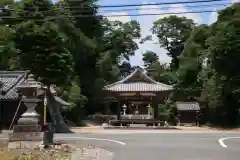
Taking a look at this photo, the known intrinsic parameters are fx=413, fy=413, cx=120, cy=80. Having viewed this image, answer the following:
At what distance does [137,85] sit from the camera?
5478 cm

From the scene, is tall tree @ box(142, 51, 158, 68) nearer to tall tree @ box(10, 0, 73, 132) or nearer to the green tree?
the green tree

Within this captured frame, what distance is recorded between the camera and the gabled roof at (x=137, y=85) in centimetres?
5334

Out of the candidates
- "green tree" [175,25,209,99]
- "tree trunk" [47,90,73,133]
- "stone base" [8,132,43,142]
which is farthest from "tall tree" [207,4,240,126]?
"stone base" [8,132,43,142]

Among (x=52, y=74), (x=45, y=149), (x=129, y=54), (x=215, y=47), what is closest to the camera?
(x=45, y=149)

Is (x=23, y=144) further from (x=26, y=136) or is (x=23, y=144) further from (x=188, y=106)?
(x=188, y=106)

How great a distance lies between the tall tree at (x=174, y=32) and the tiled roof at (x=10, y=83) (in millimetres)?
42747

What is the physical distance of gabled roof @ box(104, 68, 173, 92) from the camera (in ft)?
175

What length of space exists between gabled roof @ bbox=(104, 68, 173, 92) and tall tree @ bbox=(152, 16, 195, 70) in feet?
88.0

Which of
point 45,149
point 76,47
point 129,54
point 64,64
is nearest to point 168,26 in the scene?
point 129,54

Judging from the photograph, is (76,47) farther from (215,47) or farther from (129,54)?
(129,54)

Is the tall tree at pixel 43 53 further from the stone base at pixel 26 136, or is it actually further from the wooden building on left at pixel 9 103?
the stone base at pixel 26 136

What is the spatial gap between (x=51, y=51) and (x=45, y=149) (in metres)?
19.1

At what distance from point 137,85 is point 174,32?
32.8 metres

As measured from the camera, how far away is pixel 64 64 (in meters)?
36.8
